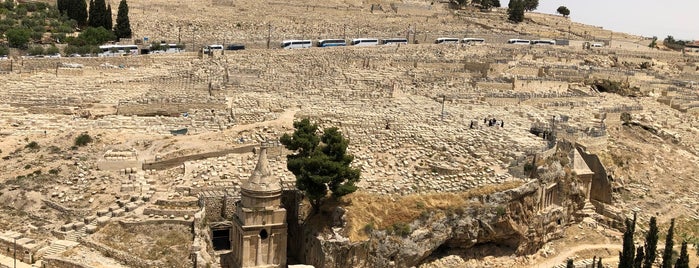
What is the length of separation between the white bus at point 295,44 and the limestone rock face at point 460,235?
21.2 meters

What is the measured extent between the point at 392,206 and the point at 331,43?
23.5 m

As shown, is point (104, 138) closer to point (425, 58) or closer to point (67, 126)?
point (67, 126)

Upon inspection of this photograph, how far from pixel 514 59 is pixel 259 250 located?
87.3ft

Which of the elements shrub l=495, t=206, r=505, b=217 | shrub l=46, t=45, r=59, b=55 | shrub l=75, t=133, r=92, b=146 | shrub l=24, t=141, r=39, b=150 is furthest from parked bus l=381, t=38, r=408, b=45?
shrub l=495, t=206, r=505, b=217

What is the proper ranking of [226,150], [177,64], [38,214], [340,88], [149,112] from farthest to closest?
[177,64] → [340,88] → [149,112] → [226,150] → [38,214]

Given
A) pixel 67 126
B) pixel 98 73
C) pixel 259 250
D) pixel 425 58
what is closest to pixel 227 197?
pixel 259 250

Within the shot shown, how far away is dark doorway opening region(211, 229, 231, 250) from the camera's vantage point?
21.4m

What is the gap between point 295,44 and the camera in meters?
41.5

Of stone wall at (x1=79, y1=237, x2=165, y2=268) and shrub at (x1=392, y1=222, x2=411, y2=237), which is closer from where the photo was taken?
stone wall at (x1=79, y1=237, x2=165, y2=268)

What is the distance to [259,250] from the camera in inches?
756

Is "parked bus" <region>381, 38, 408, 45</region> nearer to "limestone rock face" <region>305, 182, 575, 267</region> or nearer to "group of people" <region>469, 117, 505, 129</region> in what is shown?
"group of people" <region>469, 117, 505, 129</region>

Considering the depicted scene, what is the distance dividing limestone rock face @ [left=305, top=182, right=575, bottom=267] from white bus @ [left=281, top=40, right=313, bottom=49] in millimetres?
21206

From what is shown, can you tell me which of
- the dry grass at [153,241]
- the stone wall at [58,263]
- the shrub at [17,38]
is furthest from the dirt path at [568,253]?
the shrub at [17,38]

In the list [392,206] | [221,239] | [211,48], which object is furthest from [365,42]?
[392,206]
